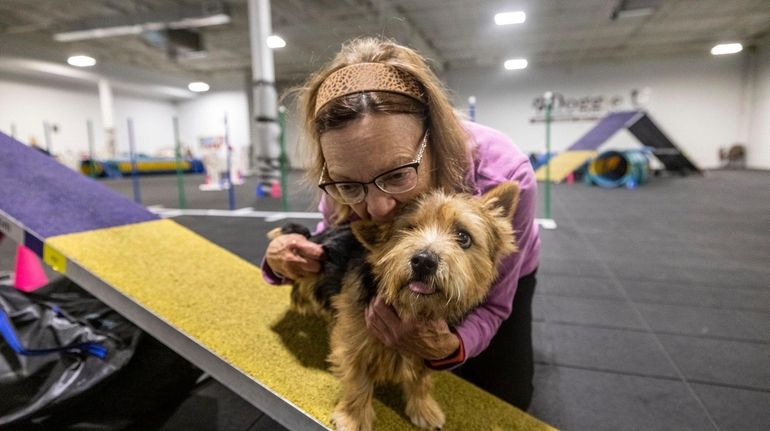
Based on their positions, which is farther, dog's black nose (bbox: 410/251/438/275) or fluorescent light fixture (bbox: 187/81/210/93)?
fluorescent light fixture (bbox: 187/81/210/93)

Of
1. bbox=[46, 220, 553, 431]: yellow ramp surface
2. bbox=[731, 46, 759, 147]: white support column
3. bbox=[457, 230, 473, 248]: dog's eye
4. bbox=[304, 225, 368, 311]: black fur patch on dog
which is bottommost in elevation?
bbox=[46, 220, 553, 431]: yellow ramp surface

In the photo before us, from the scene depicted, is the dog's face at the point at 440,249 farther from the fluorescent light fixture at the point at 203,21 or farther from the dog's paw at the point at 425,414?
the fluorescent light fixture at the point at 203,21

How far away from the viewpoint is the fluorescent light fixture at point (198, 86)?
2057 cm

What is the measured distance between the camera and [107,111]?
715 inches

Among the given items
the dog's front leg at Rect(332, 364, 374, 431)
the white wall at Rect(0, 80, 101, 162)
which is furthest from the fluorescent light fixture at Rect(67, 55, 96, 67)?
the dog's front leg at Rect(332, 364, 374, 431)

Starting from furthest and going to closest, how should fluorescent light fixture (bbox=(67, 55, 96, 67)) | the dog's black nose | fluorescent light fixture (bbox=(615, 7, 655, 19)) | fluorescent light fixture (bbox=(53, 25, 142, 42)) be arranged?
1. fluorescent light fixture (bbox=(67, 55, 96, 67))
2. fluorescent light fixture (bbox=(53, 25, 142, 42))
3. fluorescent light fixture (bbox=(615, 7, 655, 19))
4. the dog's black nose

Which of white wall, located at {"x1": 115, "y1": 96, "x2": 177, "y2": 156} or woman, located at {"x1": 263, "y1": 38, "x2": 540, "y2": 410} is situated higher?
white wall, located at {"x1": 115, "y1": 96, "x2": 177, "y2": 156}

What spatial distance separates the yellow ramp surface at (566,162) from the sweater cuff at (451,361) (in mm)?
9969

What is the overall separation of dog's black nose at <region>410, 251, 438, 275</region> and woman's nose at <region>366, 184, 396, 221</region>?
0.73 feet

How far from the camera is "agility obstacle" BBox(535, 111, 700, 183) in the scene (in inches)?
433

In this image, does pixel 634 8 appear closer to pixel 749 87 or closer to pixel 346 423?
pixel 749 87

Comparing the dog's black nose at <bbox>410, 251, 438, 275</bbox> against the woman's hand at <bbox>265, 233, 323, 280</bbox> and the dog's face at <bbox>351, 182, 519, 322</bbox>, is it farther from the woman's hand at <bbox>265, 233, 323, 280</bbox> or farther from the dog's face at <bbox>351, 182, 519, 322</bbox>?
the woman's hand at <bbox>265, 233, 323, 280</bbox>

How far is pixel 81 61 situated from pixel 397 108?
66.9 feet

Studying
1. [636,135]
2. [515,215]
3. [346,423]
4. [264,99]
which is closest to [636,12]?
[636,135]
